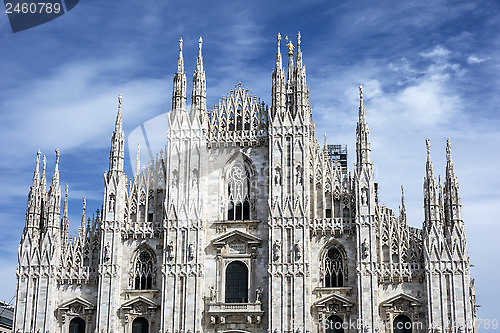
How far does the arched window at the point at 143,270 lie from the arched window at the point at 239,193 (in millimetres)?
6212

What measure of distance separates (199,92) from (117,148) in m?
7.10

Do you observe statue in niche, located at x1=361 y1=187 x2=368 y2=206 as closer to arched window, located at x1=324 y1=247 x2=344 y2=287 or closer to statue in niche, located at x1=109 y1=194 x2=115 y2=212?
arched window, located at x1=324 y1=247 x2=344 y2=287

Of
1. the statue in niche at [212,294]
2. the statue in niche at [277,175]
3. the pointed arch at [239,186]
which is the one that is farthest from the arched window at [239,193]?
the statue in niche at [212,294]

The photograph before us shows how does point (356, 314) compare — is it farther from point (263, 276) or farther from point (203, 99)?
point (203, 99)

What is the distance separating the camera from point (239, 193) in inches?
1861

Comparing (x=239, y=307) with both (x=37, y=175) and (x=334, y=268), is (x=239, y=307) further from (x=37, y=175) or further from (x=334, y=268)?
(x=37, y=175)

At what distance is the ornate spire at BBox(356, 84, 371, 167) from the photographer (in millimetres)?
45781

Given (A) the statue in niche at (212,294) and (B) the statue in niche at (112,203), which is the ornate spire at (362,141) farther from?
(B) the statue in niche at (112,203)

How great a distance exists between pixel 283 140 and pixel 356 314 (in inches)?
497

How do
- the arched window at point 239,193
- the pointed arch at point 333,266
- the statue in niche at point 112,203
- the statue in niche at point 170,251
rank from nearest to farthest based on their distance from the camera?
the pointed arch at point 333,266
the statue in niche at point 170,251
the statue in niche at point 112,203
the arched window at point 239,193

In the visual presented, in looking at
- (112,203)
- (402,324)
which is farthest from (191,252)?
(402,324)

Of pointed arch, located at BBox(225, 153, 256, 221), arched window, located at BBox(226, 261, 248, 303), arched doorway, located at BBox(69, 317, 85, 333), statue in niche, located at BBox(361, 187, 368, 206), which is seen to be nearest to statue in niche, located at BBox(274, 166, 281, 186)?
pointed arch, located at BBox(225, 153, 256, 221)

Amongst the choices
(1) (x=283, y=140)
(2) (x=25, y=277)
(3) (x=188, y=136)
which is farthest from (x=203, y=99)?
(2) (x=25, y=277)

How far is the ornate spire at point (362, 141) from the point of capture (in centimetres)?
4578
